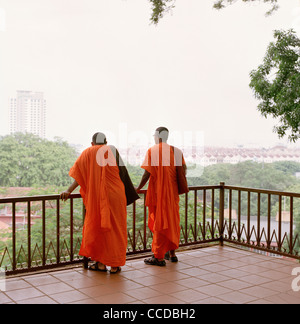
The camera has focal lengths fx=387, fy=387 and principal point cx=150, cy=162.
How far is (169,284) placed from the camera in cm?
372

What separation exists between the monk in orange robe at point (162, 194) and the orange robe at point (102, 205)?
0.51m

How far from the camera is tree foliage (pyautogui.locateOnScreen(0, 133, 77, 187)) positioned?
41.3 feet

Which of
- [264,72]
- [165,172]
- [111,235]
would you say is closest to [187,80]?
[264,72]

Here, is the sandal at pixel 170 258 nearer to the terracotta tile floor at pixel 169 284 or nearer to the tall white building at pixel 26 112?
the terracotta tile floor at pixel 169 284

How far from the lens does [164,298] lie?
3320 millimetres

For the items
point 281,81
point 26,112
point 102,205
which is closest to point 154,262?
point 102,205

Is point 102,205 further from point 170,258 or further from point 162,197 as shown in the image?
point 170,258

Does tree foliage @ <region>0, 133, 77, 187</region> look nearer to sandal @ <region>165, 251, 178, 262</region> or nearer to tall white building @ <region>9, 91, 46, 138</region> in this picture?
tall white building @ <region>9, 91, 46, 138</region>

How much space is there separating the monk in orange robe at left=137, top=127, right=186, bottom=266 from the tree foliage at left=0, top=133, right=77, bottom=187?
27.7 feet

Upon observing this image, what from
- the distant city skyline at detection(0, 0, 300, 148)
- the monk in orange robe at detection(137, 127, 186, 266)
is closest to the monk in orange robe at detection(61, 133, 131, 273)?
the monk in orange robe at detection(137, 127, 186, 266)

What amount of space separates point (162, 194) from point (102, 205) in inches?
30.5

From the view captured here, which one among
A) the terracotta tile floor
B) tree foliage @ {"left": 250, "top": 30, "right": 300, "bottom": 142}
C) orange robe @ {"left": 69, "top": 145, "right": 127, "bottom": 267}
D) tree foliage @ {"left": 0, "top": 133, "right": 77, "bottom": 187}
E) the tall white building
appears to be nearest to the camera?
the terracotta tile floor
